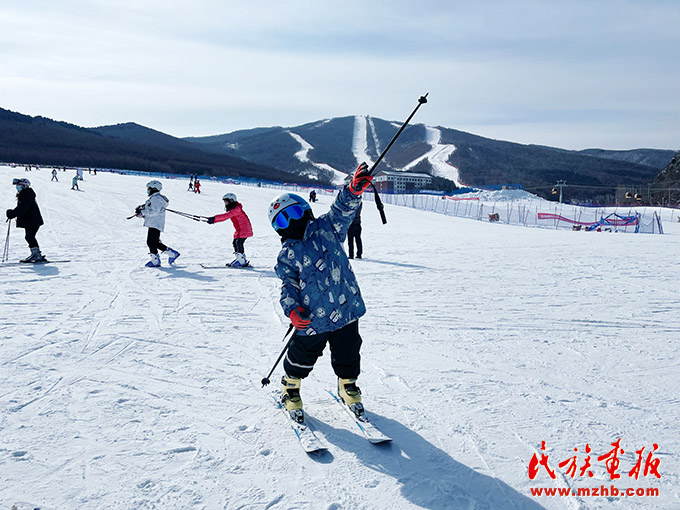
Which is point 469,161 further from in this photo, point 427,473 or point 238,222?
point 427,473

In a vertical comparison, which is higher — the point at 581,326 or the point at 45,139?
the point at 45,139

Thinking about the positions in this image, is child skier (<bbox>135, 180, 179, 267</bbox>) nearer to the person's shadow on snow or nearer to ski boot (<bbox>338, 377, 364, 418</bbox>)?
ski boot (<bbox>338, 377, 364, 418</bbox>)

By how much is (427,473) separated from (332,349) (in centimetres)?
102

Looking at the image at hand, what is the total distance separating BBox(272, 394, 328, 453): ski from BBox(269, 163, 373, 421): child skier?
0.20 feet

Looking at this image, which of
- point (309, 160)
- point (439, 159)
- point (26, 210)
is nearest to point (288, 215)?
point (26, 210)

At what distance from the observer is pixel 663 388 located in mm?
4062

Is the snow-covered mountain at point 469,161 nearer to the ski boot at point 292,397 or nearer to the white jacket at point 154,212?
the white jacket at point 154,212

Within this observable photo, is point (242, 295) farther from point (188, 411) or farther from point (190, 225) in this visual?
point (190, 225)

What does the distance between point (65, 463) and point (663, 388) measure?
4.67m

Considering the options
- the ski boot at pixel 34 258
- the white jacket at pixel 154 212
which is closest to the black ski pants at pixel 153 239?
the white jacket at pixel 154 212

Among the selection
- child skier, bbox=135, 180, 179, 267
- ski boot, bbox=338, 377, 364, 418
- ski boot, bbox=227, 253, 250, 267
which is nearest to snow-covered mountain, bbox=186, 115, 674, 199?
ski boot, bbox=227, 253, 250, 267

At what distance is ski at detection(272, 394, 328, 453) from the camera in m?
3.00

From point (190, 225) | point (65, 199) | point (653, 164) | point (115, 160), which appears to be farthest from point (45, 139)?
point (653, 164)

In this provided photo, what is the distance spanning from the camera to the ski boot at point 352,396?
11.0 ft
